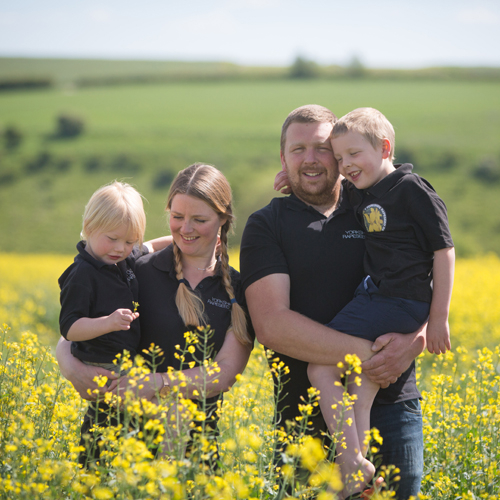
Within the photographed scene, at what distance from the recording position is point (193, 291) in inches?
124

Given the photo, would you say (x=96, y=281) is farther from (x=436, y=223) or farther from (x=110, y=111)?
(x=110, y=111)

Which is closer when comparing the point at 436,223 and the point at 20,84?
the point at 436,223

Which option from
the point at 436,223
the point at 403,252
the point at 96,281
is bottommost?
the point at 96,281

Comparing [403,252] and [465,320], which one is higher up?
[403,252]

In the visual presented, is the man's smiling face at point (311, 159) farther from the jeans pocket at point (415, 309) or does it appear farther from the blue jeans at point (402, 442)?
the blue jeans at point (402, 442)

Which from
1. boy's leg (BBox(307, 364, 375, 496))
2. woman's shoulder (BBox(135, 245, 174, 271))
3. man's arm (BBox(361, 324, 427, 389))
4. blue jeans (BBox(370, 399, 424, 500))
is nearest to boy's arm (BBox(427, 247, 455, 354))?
man's arm (BBox(361, 324, 427, 389))

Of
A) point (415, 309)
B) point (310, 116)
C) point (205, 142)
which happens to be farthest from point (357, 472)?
point (205, 142)

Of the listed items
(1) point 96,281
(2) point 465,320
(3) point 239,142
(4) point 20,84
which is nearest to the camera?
(1) point 96,281

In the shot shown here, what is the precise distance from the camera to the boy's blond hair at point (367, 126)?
125 inches

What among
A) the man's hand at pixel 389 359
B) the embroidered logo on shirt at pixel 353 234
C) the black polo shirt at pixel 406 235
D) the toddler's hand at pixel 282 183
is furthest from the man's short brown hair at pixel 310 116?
the man's hand at pixel 389 359

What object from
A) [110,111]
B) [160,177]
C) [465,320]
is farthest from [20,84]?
[465,320]

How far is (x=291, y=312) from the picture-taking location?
300 cm

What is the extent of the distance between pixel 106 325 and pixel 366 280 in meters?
1.56

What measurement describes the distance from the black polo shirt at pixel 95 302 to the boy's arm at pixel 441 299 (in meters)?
1.74
